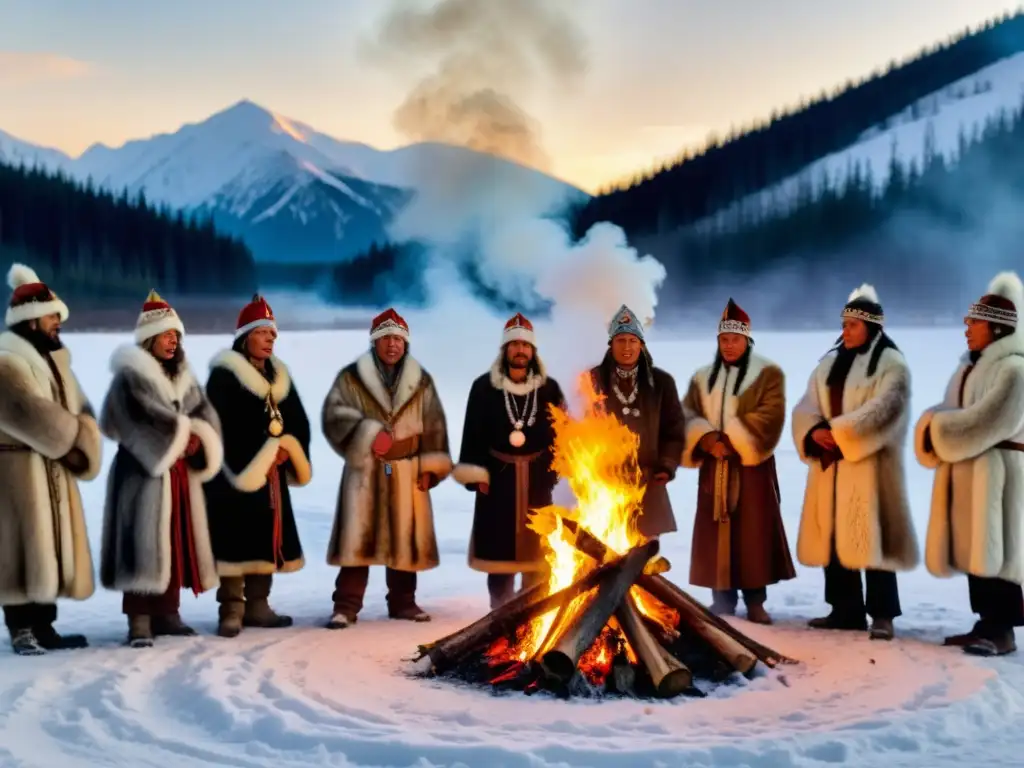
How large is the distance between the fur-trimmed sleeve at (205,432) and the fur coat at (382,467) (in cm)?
73

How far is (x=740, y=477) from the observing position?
277 inches

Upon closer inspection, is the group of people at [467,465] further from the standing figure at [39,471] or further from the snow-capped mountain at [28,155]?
the snow-capped mountain at [28,155]

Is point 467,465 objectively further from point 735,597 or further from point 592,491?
point 735,597

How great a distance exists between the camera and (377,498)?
704cm

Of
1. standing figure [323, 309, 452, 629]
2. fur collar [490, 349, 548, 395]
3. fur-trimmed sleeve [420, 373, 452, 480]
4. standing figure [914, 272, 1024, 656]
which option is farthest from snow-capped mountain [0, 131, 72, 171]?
standing figure [914, 272, 1024, 656]

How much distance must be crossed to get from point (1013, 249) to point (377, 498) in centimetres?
728

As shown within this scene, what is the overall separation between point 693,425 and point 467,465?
1439 millimetres

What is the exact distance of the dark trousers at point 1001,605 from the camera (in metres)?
6.16

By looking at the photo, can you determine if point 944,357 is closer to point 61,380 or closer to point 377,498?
point 377,498

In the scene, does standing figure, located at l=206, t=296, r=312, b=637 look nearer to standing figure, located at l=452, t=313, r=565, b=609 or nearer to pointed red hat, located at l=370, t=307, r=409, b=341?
pointed red hat, located at l=370, t=307, r=409, b=341

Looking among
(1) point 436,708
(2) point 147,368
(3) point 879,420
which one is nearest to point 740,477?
(3) point 879,420

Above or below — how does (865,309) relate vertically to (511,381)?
above

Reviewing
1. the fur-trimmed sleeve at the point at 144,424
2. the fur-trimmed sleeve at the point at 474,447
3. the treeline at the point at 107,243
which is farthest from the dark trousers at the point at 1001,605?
the treeline at the point at 107,243

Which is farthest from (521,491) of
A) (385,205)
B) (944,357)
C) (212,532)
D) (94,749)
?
(944,357)
